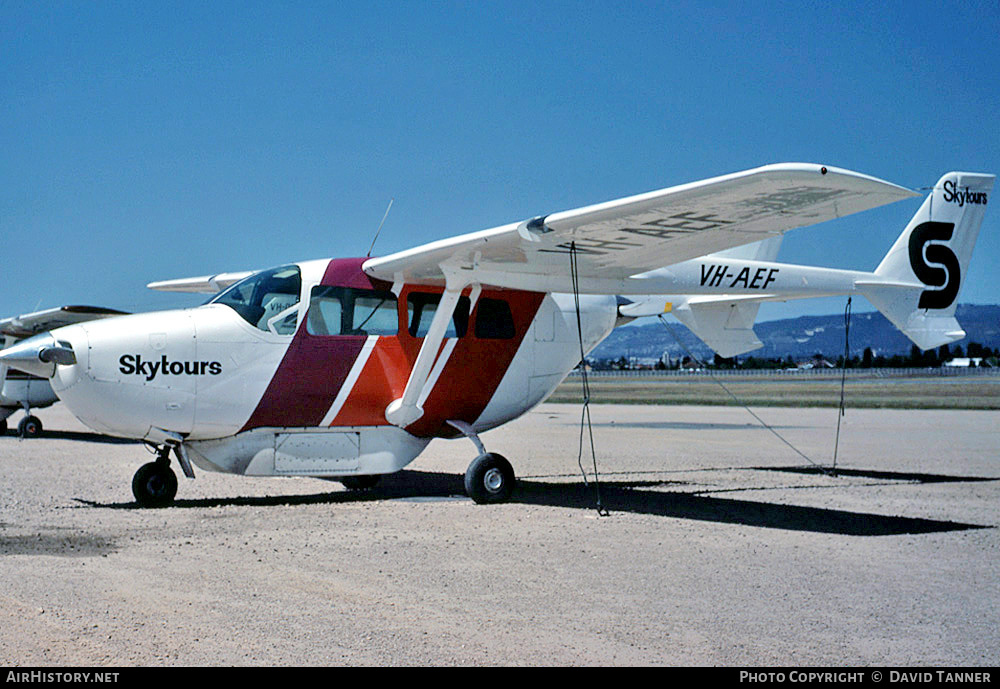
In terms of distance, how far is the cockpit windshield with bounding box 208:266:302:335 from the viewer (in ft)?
31.4

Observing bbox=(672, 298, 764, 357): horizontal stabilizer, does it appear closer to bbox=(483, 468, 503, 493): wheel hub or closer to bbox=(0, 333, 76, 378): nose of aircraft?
bbox=(483, 468, 503, 493): wheel hub

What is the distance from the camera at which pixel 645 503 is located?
993 cm

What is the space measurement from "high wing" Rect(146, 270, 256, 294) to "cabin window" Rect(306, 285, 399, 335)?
10.6ft

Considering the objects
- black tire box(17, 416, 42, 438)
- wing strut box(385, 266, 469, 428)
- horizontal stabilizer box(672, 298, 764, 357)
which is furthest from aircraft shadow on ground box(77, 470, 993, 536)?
black tire box(17, 416, 42, 438)

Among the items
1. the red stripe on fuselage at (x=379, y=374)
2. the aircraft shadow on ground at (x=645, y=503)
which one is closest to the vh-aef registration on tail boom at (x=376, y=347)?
the red stripe on fuselage at (x=379, y=374)

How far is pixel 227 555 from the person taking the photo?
681 cm

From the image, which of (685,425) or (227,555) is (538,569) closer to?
(227,555)

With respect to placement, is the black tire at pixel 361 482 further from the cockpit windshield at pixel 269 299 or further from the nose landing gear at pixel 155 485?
the cockpit windshield at pixel 269 299

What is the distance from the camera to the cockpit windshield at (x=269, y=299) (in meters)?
9.57

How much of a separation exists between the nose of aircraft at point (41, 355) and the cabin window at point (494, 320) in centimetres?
430

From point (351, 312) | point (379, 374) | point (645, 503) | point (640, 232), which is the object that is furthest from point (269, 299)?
point (645, 503)

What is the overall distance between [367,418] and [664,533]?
3.70m

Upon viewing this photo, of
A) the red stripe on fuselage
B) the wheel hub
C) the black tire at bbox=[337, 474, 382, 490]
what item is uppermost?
the red stripe on fuselage
